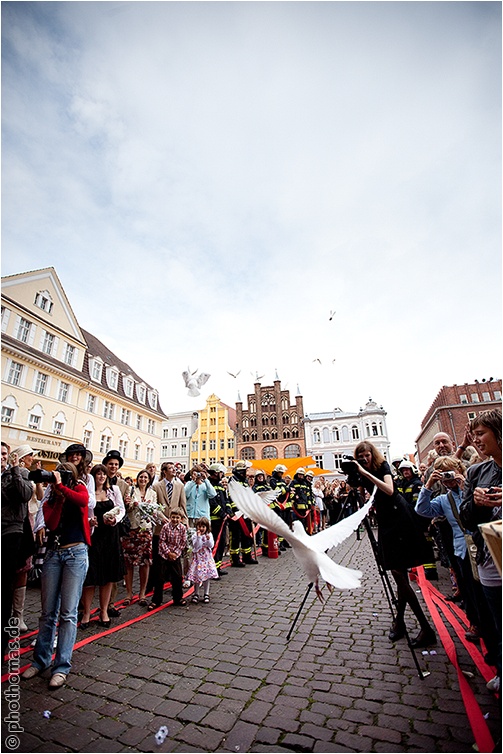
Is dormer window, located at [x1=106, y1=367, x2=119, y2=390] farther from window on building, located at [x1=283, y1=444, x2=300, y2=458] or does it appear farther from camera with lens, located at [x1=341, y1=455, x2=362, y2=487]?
window on building, located at [x1=283, y1=444, x2=300, y2=458]

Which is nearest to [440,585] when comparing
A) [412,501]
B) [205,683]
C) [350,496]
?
[412,501]

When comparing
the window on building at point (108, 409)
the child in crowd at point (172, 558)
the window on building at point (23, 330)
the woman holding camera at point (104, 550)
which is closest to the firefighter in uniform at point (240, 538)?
the child in crowd at point (172, 558)

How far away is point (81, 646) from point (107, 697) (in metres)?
1.28

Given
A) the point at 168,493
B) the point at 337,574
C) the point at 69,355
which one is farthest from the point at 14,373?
the point at 337,574

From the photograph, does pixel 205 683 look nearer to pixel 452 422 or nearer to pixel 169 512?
pixel 169 512

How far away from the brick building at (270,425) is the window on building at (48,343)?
107ft

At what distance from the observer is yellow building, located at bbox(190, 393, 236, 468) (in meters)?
53.1

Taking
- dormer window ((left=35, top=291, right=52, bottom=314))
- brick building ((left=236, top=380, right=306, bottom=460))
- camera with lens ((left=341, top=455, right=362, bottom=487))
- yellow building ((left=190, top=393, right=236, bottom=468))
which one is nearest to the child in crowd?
camera with lens ((left=341, top=455, right=362, bottom=487))

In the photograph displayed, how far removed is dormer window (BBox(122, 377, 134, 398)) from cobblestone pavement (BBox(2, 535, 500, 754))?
27908 millimetres

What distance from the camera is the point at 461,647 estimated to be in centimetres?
360

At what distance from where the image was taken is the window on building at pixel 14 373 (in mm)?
19797

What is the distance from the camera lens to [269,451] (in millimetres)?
51062

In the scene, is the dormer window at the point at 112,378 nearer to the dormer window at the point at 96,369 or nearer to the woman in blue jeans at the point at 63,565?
the dormer window at the point at 96,369

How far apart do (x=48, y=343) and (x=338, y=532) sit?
24.6 meters
